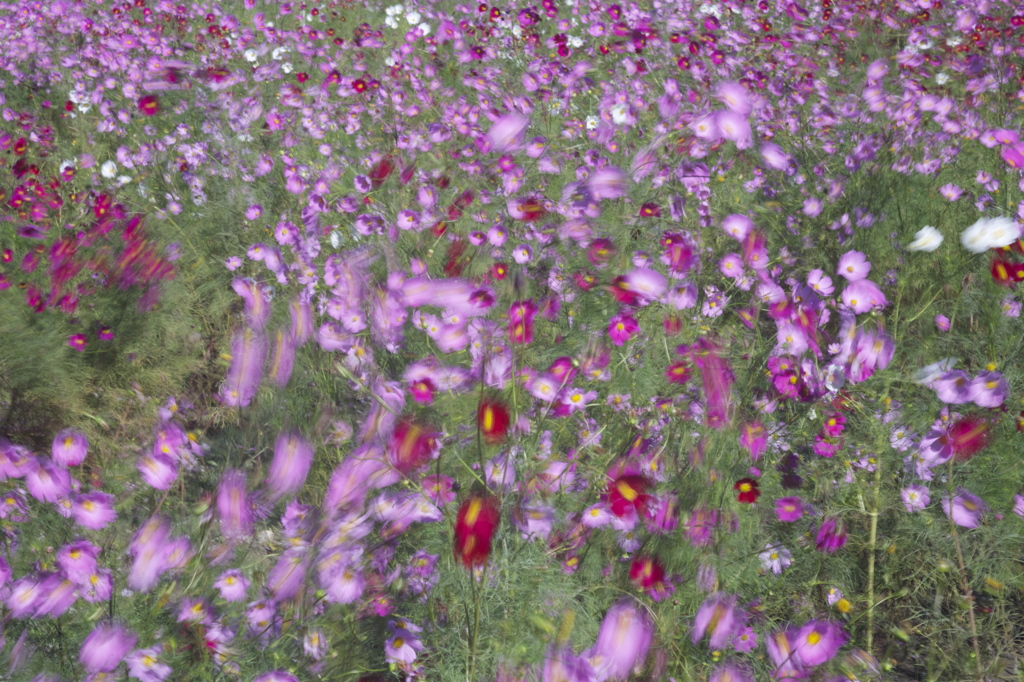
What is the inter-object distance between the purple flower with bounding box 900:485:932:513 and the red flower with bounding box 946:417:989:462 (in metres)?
0.12

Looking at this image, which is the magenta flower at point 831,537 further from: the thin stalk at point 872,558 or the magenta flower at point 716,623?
the magenta flower at point 716,623

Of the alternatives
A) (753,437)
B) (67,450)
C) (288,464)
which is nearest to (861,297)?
(753,437)

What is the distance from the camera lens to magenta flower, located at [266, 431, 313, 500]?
39.7 inches

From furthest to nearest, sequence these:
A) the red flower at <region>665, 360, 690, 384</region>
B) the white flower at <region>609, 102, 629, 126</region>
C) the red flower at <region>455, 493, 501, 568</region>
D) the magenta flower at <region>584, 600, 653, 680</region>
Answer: the white flower at <region>609, 102, 629, 126</region>
the red flower at <region>665, 360, 690, 384</region>
the magenta flower at <region>584, 600, 653, 680</region>
the red flower at <region>455, 493, 501, 568</region>

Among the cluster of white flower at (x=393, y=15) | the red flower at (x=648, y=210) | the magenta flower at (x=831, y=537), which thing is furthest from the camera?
the cluster of white flower at (x=393, y=15)

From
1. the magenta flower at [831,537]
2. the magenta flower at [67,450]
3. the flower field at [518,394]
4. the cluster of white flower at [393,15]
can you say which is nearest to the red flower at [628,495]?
the flower field at [518,394]

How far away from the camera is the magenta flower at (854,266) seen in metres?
1.54

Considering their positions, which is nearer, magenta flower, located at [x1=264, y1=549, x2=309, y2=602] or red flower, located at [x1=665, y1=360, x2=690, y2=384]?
magenta flower, located at [x1=264, y1=549, x2=309, y2=602]

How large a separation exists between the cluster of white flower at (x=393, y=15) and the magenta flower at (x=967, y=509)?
12.1ft

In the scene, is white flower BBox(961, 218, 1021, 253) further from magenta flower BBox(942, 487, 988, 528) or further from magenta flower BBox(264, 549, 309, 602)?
magenta flower BBox(264, 549, 309, 602)

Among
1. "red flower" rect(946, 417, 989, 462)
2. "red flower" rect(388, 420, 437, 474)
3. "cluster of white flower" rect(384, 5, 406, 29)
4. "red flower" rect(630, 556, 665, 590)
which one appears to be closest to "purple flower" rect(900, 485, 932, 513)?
"red flower" rect(946, 417, 989, 462)

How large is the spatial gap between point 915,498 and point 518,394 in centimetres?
93

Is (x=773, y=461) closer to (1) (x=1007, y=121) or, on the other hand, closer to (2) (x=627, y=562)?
(2) (x=627, y=562)

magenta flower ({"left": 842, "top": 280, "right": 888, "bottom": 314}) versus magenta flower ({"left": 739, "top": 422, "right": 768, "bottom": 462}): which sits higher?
magenta flower ({"left": 842, "top": 280, "right": 888, "bottom": 314})
